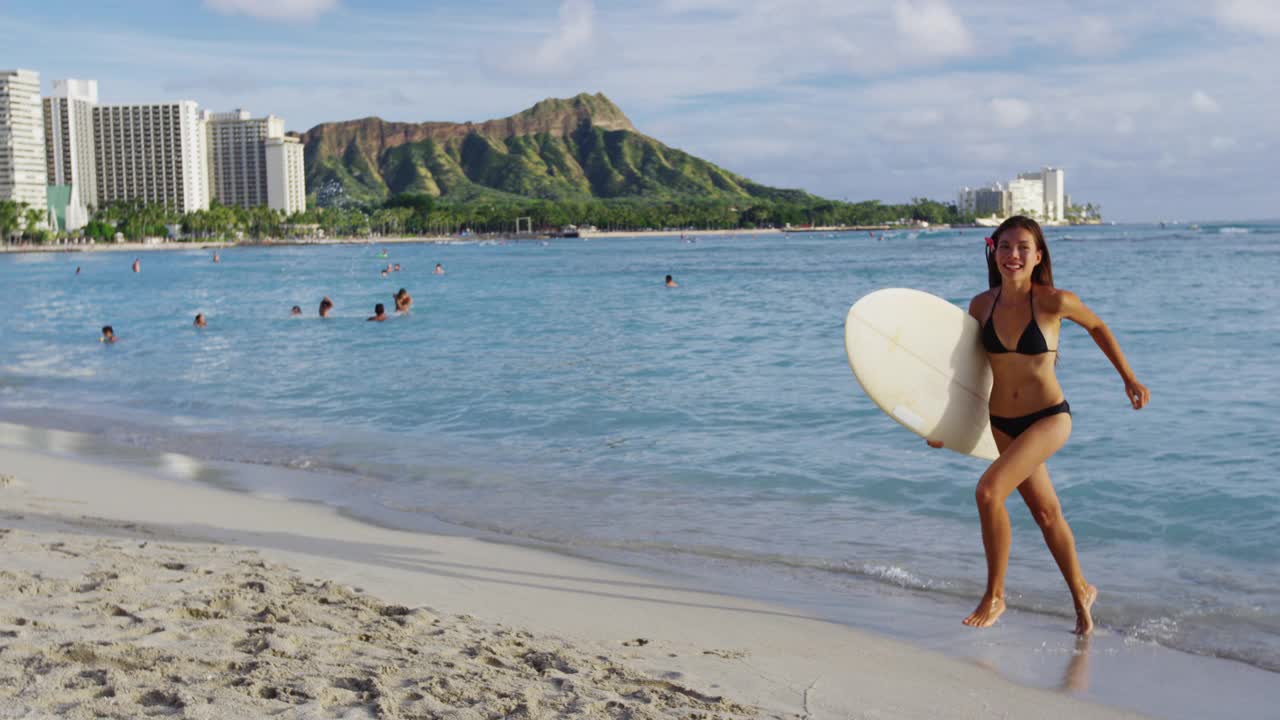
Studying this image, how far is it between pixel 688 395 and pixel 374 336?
1235 cm

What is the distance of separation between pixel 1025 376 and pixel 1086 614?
1222 millimetres

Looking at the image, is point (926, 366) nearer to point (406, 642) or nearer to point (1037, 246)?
point (1037, 246)

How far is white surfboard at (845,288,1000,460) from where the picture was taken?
16.9 feet

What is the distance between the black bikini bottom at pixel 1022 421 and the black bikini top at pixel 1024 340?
0.26 metres

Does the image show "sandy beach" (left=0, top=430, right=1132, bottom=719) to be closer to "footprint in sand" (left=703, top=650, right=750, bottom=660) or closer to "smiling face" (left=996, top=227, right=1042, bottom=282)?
"footprint in sand" (left=703, top=650, right=750, bottom=660)

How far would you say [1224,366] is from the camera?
1627cm

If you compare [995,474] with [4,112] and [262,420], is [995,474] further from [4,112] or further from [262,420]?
[4,112]

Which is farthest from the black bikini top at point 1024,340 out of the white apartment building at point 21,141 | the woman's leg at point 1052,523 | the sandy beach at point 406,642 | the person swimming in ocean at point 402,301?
the white apartment building at point 21,141

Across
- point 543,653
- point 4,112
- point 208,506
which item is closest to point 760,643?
point 543,653

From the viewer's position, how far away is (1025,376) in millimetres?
4836

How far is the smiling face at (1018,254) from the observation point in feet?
15.6

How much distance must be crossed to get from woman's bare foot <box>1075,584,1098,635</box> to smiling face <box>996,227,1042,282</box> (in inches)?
60.1

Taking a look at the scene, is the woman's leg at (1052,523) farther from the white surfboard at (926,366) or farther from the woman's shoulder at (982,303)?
the woman's shoulder at (982,303)

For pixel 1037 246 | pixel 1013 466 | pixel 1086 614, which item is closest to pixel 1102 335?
pixel 1037 246
